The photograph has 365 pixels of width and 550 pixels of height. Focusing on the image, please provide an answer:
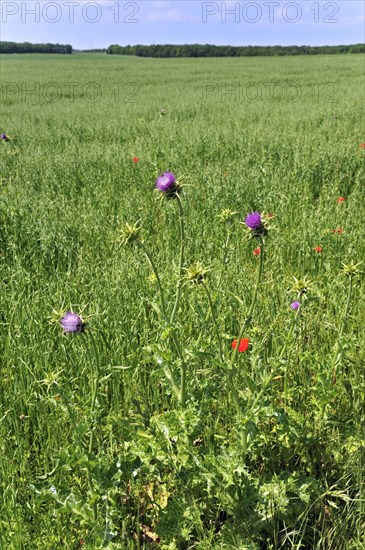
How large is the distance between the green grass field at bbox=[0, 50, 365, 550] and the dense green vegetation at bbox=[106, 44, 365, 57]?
227ft

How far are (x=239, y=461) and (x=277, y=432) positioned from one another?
25cm

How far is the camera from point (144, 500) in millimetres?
1435

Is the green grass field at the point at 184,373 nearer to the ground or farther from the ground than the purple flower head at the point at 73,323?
nearer to the ground

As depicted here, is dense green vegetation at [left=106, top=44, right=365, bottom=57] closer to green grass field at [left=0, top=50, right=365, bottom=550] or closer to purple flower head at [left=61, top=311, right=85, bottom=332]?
green grass field at [left=0, top=50, right=365, bottom=550]

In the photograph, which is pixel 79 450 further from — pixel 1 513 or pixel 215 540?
pixel 215 540

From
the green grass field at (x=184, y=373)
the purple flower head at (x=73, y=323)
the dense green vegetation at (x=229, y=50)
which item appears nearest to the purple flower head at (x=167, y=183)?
the green grass field at (x=184, y=373)

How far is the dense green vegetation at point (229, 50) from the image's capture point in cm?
6662

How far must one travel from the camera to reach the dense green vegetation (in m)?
66.6

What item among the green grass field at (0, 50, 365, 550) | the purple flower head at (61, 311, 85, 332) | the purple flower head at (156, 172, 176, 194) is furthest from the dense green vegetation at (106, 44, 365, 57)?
the purple flower head at (61, 311, 85, 332)

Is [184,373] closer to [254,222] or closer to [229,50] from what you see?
[254,222]

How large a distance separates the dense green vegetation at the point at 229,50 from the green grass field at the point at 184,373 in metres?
A: 69.3

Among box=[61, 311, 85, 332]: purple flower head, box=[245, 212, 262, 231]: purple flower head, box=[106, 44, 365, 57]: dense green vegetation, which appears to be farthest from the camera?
box=[106, 44, 365, 57]: dense green vegetation

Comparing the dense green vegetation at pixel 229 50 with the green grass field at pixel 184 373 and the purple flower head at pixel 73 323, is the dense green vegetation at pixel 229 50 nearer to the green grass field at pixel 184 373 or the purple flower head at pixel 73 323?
the green grass field at pixel 184 373

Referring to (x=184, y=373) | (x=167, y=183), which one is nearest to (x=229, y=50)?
(x=167, y=183)
